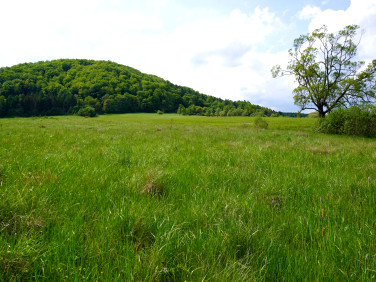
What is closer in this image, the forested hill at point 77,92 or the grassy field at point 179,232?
the grassy field at point 179,232

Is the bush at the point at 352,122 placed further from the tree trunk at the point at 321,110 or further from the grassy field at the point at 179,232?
the grassy field at the point at 179,232

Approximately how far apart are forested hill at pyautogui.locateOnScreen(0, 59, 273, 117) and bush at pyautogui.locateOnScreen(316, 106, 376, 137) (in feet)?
333

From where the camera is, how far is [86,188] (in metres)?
2.97

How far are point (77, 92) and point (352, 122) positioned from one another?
493ft

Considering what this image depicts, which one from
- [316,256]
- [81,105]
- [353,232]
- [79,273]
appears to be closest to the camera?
[79,273]

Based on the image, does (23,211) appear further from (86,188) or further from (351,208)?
(351,208)

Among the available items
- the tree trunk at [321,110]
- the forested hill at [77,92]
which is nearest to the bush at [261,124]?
the tree trunk at [321,110]

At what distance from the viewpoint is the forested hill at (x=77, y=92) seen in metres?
106

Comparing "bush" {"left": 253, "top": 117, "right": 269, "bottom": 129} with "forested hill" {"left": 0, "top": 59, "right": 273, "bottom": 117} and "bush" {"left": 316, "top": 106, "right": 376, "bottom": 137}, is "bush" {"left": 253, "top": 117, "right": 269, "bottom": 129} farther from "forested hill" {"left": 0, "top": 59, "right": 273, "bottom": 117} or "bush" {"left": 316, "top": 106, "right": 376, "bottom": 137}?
"forested hill" {"left": 0, "top": 59, "right": 273, "bottom": 117}

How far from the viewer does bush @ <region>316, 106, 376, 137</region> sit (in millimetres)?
25083

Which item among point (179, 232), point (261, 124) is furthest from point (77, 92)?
point (179, 232)

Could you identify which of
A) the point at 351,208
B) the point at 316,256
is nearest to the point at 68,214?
the point at 316,256

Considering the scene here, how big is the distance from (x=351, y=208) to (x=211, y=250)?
7.30 feet

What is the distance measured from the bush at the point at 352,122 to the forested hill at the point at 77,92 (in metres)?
102
